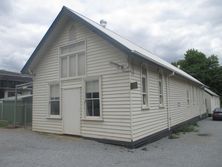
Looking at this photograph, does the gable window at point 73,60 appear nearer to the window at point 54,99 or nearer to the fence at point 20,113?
the window at point 54,99

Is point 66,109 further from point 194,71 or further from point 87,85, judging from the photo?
point 194,71

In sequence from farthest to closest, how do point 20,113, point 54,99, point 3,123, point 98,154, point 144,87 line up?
point 3,123
point 20,113
point 54,99
point 144,87
point 98,154

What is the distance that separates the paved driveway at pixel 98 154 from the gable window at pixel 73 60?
3163mm

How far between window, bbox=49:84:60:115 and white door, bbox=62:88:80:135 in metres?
0.58

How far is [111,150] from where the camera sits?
8.61 metres

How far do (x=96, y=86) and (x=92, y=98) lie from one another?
1.85ft

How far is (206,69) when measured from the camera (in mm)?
46219

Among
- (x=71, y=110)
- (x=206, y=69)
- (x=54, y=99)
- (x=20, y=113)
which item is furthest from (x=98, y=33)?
(x=206, y=69)

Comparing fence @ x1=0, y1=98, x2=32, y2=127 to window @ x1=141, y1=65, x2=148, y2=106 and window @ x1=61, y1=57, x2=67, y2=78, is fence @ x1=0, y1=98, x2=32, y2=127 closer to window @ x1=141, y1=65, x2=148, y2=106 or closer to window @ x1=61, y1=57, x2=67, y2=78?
window @ x1=61, y1=57, x2=67, y2=78

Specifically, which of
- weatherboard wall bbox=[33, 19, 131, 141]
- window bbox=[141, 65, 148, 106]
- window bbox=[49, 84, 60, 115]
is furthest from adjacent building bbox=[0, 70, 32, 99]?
window bbox=[141, 65, 148, 106]

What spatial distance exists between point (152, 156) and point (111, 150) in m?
1.56

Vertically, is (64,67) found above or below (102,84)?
above

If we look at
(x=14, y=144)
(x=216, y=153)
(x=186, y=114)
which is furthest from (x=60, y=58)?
(x=186, y=114)

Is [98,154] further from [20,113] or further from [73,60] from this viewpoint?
[20,113]
